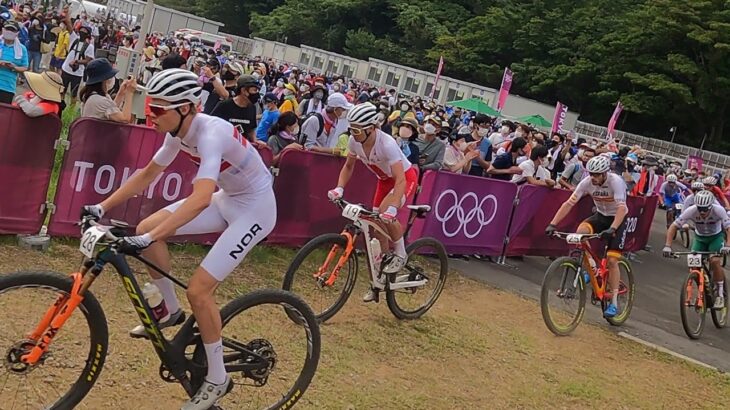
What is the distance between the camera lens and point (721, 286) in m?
10.4

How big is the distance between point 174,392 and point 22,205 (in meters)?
3.12

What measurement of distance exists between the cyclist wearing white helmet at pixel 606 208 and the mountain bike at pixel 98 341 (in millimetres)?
4636

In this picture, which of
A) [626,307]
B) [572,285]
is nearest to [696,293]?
[626,307]

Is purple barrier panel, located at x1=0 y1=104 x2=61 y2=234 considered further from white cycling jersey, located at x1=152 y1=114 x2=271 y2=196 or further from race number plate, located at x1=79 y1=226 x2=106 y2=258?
race number plate, located at x1=79 y1=226 x2=106 y2=258

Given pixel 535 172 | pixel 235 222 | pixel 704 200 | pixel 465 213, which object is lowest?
pixel 465 213

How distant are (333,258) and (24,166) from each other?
3.04 m

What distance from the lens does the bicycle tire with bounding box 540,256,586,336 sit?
8.42 meters

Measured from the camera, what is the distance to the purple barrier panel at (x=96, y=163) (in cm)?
709

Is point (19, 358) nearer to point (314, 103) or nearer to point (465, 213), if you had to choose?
point (465, 213)

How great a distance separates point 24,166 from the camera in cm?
689

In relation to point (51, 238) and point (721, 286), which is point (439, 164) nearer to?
point (721, 286)

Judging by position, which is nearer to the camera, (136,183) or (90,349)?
(90,349)

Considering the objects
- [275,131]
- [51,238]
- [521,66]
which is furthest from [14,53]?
[521,66]

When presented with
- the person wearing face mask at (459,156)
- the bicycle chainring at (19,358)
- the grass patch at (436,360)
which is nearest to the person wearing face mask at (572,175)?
the person wearing face mask at (459,156)
